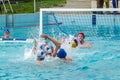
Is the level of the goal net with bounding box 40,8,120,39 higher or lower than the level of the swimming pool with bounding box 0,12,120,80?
higher

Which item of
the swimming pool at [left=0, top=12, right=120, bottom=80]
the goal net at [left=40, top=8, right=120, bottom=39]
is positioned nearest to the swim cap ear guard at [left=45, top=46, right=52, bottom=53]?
the swimming pool at [left=0, top=12, right=120, bottom=80]

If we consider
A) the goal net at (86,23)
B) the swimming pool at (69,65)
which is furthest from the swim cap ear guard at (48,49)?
the goal net at (86,23)

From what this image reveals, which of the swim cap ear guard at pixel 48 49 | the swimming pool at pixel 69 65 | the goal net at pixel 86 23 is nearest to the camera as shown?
the swimming pool at pixel 69 65

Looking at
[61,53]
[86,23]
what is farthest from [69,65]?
[86,23]

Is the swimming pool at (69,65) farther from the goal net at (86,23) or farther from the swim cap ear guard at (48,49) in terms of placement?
the goal net at (86,23)

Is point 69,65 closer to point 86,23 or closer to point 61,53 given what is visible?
point 61,53

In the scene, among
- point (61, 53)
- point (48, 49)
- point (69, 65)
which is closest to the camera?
point (61, 53)

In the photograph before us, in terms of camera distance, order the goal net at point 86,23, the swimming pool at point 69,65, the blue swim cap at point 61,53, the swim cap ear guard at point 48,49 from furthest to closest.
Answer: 1. the goal net at point 86,23
2. the swim cap ear guard at point 48,49
3. the blue swim cap at point 61,53
4. the swimming pool at point 69,65

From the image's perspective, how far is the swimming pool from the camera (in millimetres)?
9188

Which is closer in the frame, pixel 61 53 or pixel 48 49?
pixel 61 53

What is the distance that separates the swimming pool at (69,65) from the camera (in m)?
9.19

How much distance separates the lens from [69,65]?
1016cm

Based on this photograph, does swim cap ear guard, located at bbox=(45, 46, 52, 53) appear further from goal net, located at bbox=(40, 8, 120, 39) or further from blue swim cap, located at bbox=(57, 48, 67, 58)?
goal net, located at bbox=(40, 8, 120, 39)

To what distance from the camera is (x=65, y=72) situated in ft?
31.1
